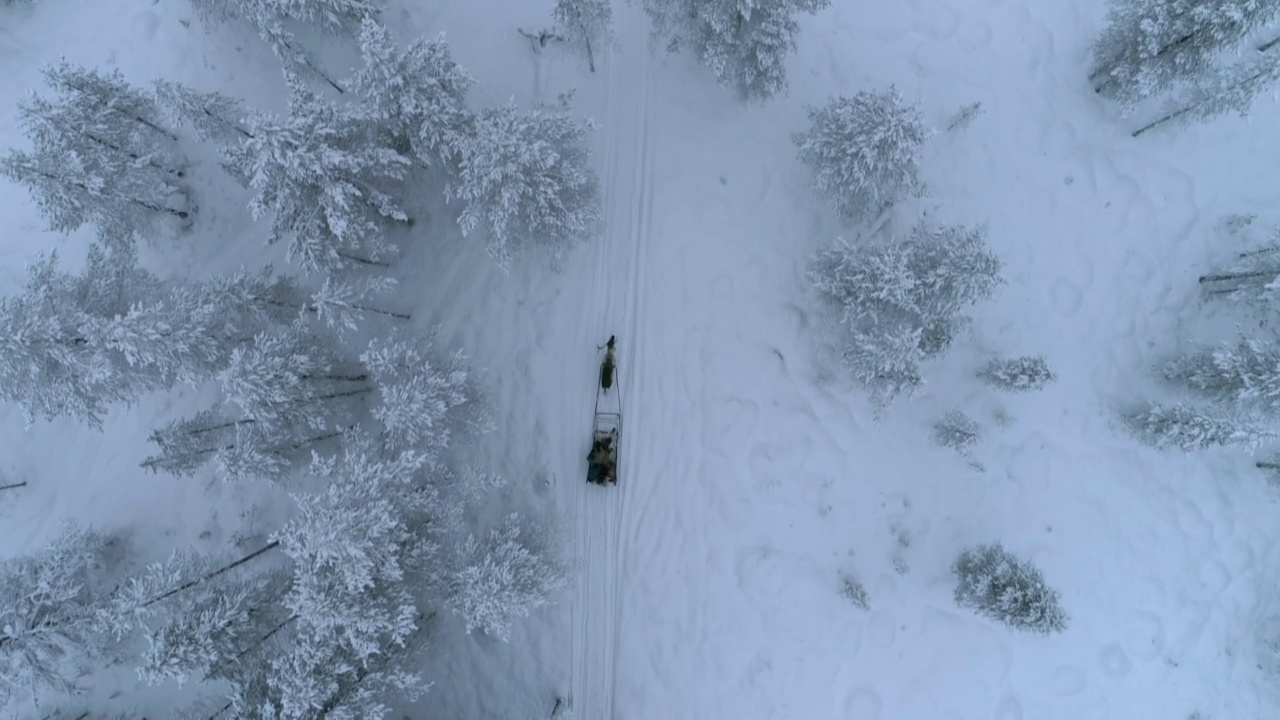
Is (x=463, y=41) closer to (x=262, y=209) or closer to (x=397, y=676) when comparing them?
(x=262, y=209)

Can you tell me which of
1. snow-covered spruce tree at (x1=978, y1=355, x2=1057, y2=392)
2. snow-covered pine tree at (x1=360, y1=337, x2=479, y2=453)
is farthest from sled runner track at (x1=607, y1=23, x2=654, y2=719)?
snow-covered spruce tree at (x1=978, y1=355, x2=1057, y2=392)

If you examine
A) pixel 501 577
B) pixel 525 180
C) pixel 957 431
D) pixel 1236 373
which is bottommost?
pixel 501 577

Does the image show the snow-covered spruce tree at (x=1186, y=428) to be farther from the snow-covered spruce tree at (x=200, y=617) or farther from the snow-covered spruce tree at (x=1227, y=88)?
the snow-covered spruce tree at (x=200, y=617)

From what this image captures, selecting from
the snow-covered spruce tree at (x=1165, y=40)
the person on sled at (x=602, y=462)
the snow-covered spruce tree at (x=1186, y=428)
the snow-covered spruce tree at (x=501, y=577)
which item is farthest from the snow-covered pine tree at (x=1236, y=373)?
the snow-covered spruce tree at (x=501, y=577)

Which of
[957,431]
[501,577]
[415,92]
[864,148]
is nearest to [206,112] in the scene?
[415,92]

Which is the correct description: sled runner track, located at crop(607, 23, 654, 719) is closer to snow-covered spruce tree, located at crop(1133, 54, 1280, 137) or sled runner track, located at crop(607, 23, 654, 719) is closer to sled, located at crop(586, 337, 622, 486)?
sled, located at crop(586, 337, 622, 486)

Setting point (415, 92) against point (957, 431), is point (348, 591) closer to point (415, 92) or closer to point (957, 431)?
point (415, 92)
